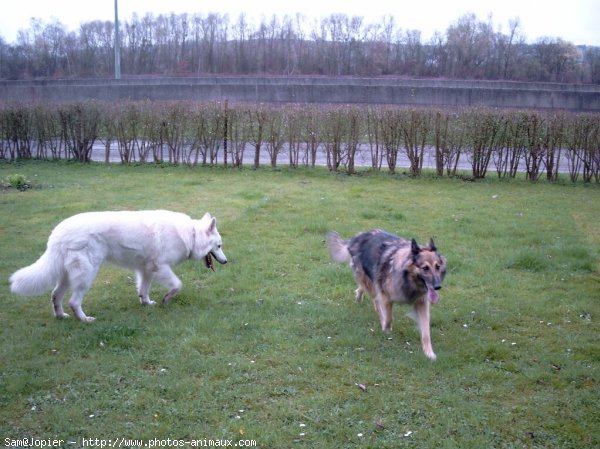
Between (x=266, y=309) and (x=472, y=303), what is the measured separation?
2683 mm

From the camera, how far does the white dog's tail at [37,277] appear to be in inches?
243

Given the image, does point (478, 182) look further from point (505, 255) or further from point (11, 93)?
point (11, 93)

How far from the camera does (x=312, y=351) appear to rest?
5906 mm

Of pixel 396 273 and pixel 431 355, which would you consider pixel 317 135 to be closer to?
pixel 396 273

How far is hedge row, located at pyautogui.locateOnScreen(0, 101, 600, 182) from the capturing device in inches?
655

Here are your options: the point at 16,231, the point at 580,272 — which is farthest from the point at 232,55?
the point at 580,272

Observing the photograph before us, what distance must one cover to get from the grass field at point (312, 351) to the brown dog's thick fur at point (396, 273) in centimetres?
29

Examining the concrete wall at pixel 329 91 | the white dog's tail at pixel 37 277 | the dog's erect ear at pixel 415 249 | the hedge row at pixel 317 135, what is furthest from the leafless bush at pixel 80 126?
the dog's erect ear at pixel 415 249

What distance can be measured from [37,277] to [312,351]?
124 inches

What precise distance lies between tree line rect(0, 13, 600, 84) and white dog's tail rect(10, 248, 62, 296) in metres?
35.3

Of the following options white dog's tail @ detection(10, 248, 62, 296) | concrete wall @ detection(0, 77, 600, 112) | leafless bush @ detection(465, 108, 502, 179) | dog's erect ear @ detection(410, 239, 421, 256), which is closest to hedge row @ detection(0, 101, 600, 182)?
leafless bush @ detection(465, 108, 502, 179)

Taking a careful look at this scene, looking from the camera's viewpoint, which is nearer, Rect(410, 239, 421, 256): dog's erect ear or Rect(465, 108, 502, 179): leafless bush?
Rect(410, 239, 421, 256): dog's erect ear

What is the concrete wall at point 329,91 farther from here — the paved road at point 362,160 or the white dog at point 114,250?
the white dog at point 114,250

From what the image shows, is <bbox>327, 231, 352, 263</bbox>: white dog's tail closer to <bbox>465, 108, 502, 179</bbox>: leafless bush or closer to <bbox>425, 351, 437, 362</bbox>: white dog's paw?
<bbox>425, 351, 437, 362</bbox>: white dog's paw
